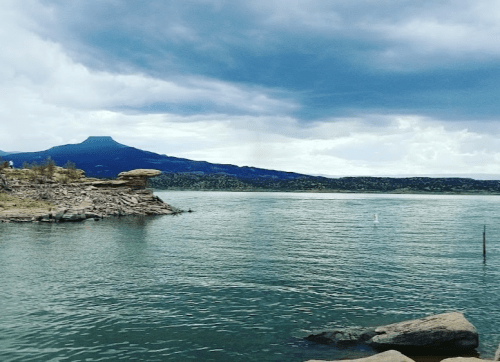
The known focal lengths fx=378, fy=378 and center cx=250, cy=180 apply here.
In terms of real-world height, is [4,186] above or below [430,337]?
above

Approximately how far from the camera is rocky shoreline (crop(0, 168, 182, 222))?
8288 centimetres

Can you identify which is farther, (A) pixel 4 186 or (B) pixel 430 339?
(A) pixel 4 186

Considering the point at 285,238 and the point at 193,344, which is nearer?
the point at 193,344

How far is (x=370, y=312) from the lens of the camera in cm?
2528

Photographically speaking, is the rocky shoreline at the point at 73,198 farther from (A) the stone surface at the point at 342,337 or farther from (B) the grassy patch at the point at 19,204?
(A) the stone surface at the point at 342,337

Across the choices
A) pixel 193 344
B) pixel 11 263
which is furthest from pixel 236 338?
pixel 11 263

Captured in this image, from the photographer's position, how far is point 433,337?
62.7 feet

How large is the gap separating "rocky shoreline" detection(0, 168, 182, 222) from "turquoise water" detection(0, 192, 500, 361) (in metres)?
29.4

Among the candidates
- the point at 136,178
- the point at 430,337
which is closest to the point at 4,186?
the point at 136,178

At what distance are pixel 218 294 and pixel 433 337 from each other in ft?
50.9

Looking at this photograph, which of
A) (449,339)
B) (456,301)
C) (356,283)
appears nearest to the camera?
(449,339)

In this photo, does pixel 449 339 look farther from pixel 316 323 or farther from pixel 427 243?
pixel 427 243

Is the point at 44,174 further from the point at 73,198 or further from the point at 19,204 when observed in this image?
the point at 19,204

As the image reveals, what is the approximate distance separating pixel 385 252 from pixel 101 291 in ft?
117
